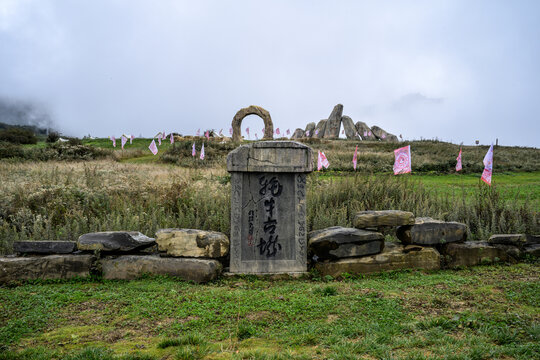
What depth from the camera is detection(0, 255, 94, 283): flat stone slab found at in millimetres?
5172

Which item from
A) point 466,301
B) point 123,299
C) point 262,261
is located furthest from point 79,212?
point 466,301

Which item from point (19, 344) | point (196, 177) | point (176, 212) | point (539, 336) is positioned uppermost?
point (196, 177)

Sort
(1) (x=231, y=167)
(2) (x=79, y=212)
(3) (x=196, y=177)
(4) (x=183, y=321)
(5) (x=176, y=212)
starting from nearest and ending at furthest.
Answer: (4) (x=183, y=321) < (1) (x=231, y=167) < (2) (x=79, y=212) < (5) (x=176, y=212) < (3) (x=196, y=177)

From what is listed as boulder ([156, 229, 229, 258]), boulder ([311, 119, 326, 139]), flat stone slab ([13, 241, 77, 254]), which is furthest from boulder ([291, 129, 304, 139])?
flat stone slab ([13, 241, 77, 254])

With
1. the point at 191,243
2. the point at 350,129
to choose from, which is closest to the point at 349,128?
the point at 350,129

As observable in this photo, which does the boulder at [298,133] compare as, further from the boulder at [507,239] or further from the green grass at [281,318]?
the green grass at [281,318]

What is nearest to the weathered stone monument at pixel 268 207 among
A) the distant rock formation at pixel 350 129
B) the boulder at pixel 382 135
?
the distant rock formation at pixel 350 129

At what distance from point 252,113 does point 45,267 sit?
29.2m

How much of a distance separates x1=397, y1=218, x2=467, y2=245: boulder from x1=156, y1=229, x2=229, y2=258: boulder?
308 centimetres

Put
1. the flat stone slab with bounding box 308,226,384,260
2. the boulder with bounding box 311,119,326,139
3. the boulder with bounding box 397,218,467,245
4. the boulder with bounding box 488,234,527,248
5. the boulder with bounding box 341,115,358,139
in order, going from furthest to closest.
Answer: the boulder with bounding box 311,119,326,139 < the boulder with bounding box 341,115,358,139 < the boulder with bounding box 488,234,527,248 < the boulder with bounding box 397,218,467,245 < the flat stone slab with bounding box 308,226,384,260

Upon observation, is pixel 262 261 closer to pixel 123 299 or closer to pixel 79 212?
pixel 123 299

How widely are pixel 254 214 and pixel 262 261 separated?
781 millimetres

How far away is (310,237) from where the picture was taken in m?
6.08

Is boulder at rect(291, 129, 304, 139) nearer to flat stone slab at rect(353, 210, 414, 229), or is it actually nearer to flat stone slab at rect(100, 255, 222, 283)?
flat stone slab at rect(353, 210, 414, 229)
